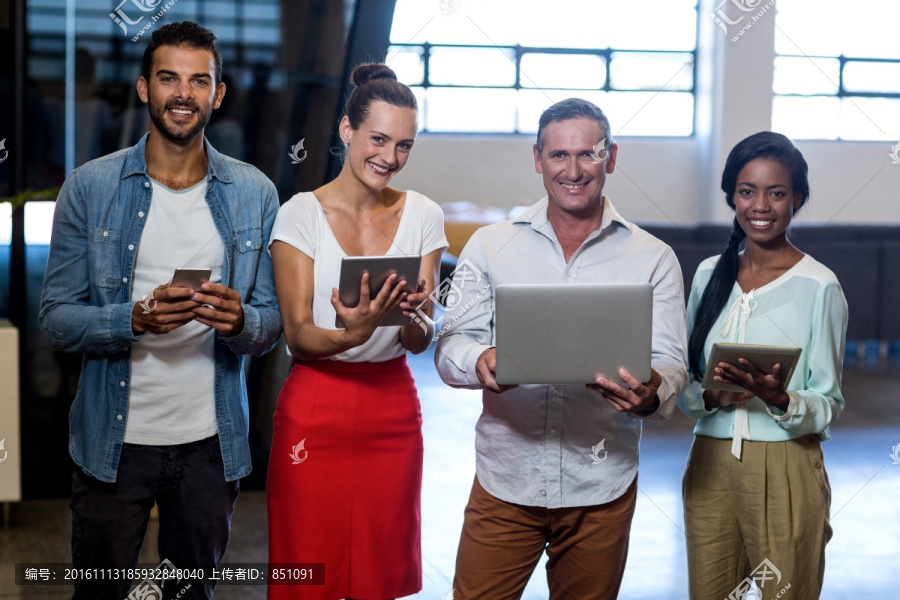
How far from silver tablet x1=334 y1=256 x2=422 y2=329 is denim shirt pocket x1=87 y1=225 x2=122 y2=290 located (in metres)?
0.51

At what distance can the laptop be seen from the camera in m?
1.68

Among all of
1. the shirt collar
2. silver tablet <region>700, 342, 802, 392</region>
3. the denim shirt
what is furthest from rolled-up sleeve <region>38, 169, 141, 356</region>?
silver tablet <region>700, 342, 802, 392</region>

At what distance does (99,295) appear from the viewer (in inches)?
75.8

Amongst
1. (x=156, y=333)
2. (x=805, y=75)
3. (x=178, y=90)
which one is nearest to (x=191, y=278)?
(x=156, y=333)

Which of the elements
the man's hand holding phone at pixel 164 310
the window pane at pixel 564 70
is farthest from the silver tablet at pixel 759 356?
the window pane at pixel 564 70

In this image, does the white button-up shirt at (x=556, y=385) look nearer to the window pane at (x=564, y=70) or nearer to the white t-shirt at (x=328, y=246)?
the white t-shirt at (x=328, y=246)

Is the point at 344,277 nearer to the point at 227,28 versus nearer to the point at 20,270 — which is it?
the point at 227,28

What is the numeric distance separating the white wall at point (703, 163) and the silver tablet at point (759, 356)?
8.71 metres

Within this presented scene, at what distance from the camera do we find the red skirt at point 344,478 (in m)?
1.96

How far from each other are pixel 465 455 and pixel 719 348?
10.1 ft

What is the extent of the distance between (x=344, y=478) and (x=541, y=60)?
381 inches

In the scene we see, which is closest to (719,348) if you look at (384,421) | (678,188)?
(384,421)

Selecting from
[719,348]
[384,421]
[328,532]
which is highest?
[719,348]
